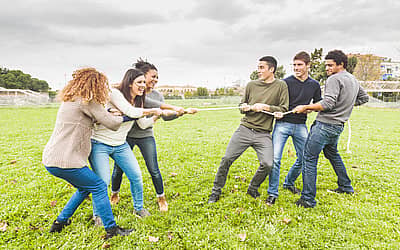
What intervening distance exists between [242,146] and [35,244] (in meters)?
3.38

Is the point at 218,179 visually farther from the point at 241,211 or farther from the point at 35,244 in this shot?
the point at 35,244

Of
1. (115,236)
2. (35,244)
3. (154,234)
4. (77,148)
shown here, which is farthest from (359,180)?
(35,244)

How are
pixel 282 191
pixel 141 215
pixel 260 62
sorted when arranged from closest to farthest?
pixel 141 215
pixel 260 62
pixel 282 191

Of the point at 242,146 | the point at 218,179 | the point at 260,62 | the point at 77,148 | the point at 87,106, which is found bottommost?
the point at 218,179

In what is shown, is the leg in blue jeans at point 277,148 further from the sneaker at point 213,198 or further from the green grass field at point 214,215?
the sneaker at point 213,198

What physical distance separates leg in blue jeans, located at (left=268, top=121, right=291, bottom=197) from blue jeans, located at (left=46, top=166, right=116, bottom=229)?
2.74 metres

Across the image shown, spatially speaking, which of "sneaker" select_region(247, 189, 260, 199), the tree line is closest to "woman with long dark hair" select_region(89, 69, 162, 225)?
"sneaker" select_region(247, 189, 260, 199)

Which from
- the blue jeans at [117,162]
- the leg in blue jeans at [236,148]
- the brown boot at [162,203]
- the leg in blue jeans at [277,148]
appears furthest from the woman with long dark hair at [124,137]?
the leg in blue jeans at [277,148]

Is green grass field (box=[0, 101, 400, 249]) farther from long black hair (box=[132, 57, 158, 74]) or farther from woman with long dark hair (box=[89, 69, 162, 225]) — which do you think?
long black hair (box=[132, 57, 158, 74])

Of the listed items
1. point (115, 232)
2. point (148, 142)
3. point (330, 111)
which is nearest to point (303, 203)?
point (330, 111)

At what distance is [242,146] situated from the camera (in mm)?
4375

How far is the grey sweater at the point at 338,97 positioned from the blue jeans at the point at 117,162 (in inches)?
125

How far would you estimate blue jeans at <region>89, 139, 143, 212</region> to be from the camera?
136 inches

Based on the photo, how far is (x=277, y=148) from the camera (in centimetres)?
455
